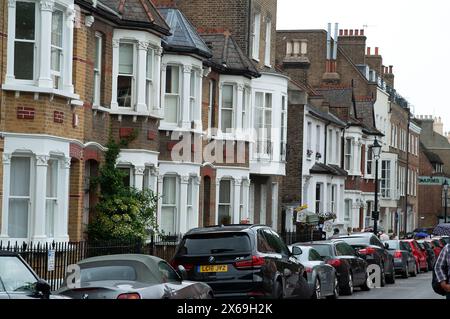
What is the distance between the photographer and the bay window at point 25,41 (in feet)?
81.7

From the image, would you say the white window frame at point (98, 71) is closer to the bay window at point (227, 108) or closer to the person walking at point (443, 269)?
the bay window at point (227, 108)

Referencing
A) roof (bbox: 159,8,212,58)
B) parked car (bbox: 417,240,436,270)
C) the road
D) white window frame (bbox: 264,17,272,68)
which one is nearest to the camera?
the road

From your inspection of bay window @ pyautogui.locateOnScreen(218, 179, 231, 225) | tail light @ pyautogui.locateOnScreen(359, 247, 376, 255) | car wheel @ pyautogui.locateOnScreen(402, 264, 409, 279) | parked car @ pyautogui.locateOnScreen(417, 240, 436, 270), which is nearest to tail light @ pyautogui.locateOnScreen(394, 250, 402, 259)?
car wheel @ pyautogui.locateOnScreen(402, 264, 409, 279)

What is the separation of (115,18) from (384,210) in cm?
4876

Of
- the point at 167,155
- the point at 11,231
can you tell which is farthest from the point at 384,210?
the point at 11,231

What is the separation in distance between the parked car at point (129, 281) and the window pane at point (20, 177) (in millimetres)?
9073

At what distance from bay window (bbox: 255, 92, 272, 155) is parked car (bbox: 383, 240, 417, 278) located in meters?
6.59

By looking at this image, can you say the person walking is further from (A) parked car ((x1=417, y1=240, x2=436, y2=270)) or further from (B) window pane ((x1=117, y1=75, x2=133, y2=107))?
(A) parked car ((x1=417, y1=240, x2=436, y2=270))

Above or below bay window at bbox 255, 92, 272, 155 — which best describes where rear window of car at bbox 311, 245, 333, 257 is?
below

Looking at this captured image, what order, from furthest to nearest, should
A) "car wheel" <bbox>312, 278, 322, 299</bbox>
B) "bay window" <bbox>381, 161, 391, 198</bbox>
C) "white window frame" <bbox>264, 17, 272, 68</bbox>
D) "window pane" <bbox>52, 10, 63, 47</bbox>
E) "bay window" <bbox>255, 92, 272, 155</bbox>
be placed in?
"bay window" <bbox>381, 161, 391, 198</bbox>, "white window frame" <bbox>264, 17, 272, 68</bbox>, "bay window" <bbox>255, 92, 272, 155</bbox>, "window pane" <bbox>52, 10, 63, 47</bbox>, "car wheel" <bbox>312, 278, 322, 299</bbox>

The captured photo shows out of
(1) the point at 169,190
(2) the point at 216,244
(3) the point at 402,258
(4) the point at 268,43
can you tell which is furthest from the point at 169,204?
(2) the point at 216,244

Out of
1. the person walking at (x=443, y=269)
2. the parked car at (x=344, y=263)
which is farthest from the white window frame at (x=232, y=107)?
the person walking at (x=443, y=269)

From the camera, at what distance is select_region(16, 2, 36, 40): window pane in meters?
24.9
